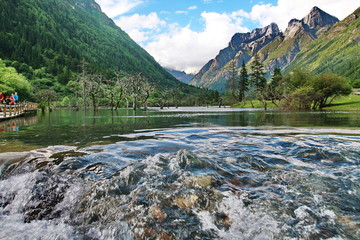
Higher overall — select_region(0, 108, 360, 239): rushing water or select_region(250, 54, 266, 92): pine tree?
select_region(250, 54, 266, 92): pine tree

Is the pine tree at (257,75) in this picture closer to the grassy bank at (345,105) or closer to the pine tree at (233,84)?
the pine tree at (233,84)

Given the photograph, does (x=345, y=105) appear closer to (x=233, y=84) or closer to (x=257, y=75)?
(x=257, y=75)

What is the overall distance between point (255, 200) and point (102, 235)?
12.5 ft

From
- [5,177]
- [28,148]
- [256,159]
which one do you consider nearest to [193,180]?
[256,159]

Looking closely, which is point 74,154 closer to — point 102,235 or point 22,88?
point 102,235

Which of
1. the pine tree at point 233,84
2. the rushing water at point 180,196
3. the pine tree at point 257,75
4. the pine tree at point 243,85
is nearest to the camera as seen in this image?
the rushing water at point 180,196

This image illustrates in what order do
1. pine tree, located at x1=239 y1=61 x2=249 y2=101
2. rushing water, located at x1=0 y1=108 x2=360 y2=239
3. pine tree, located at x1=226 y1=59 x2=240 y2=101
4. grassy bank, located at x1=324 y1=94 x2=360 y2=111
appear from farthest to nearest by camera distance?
pine tree, located at x1=226 y1=59 x2=240 y2=101 → pine tree, located at x1=239 y1=61 x2=249 y2=101 → grassy bank, located at x1=324 y1=94 x2=360 y2=111 → rushing water, located at x1=0 y1=108 x2=360 y2=239

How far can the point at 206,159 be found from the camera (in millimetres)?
9453

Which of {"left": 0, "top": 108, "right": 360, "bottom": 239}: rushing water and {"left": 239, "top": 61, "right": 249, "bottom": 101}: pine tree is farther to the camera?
{"left": 239, "top": 61, "right": 249, "bottom": 101}: pine tree

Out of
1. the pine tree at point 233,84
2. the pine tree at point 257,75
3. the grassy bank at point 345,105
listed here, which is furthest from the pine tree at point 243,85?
the grassy bank at point 345,105


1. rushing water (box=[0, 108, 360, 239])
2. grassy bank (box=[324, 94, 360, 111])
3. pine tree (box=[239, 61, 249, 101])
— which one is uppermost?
pine tree (box=[239, 61, 249, 101])

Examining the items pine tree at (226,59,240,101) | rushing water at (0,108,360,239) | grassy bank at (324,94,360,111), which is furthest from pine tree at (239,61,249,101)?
rushing water at (0,108,360,239)

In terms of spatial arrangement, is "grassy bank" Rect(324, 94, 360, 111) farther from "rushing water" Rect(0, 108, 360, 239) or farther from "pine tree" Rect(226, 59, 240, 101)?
"pine tree" Rect(226, 59, 240, 101)

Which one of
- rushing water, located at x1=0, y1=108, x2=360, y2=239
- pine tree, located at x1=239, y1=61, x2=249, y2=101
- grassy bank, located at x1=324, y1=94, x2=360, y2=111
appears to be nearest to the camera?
rushing water, located at x1=0, y1=108, x2=360, y2=239
